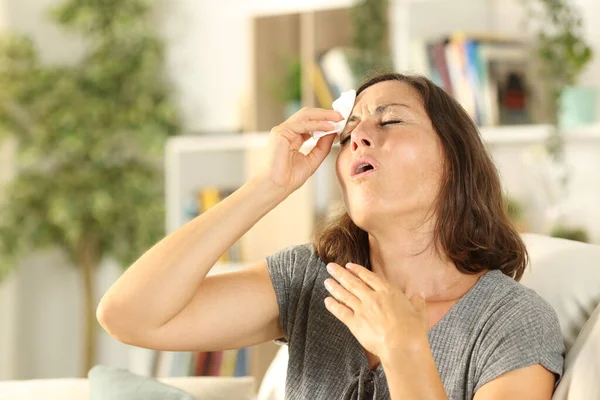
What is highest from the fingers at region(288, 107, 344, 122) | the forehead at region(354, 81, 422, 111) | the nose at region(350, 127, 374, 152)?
the forehead at region(354, 81, 422, 111)

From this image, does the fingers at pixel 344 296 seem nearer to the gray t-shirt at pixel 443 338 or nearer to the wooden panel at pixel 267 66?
the gray t-shirt at pixel 443 338

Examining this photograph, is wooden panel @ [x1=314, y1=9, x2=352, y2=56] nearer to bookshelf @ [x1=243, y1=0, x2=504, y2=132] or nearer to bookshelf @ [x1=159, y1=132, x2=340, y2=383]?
bookshelf @ [x1=243, y1=0, x2=504, y2=132]

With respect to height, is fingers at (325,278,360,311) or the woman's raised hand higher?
the woman's raised hand

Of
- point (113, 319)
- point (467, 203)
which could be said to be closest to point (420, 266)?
point (467, 203)

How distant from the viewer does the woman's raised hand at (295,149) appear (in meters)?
1.67

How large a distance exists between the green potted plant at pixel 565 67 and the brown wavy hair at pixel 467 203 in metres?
1.31

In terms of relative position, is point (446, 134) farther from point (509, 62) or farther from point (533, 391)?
point (509, 62)

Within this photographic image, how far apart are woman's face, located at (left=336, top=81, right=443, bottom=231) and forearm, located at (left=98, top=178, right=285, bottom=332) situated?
0.21m

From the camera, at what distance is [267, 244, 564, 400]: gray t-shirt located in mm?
1404

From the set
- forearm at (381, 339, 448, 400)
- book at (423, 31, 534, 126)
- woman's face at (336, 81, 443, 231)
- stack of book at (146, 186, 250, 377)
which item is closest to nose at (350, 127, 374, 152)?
woman's face at (336, 81, 443, 231)

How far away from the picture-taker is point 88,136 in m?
4.31

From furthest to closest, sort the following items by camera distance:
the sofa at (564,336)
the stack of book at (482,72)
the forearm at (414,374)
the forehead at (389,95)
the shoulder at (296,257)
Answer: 1. the stack of book at (482,72)
2. the shoulder at (296,257)
3. the forehead at (389,95)
4. the sofa at (564,336)
5. the forearm at (414,374)

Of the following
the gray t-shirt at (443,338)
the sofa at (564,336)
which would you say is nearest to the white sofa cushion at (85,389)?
the sofa at (564,336)

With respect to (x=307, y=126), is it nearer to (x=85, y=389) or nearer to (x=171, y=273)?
(x=171, y=273)
